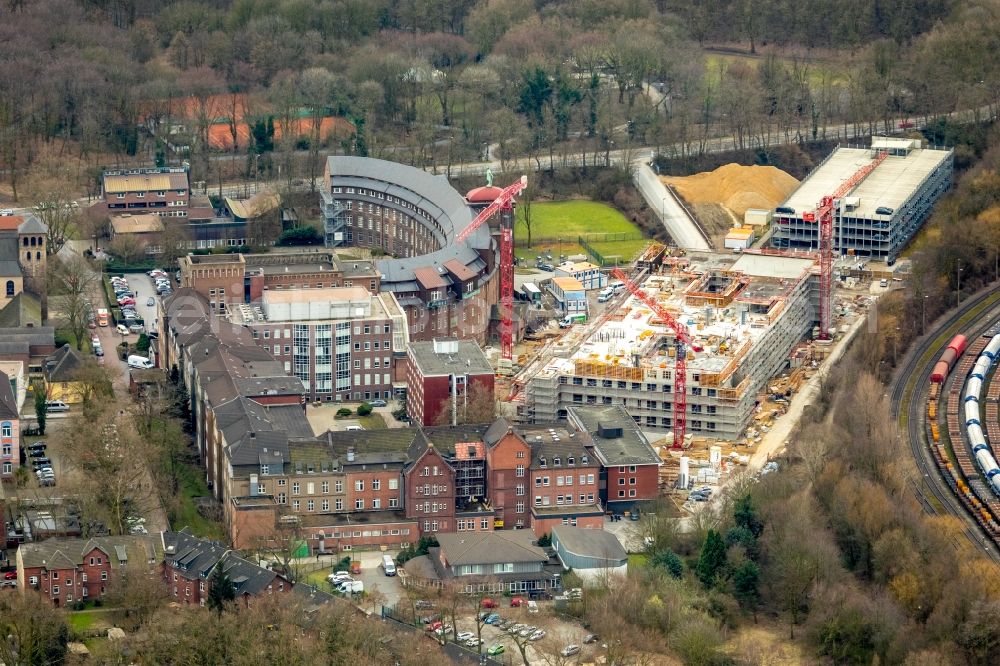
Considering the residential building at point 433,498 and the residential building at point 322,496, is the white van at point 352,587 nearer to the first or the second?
the residential building at point 322,496

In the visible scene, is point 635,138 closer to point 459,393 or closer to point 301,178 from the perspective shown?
point 301,178

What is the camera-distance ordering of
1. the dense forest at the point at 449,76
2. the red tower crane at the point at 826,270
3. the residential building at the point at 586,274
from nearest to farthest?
the red tower crane at the point at 826,270
the residential building at the point at 586,274
the dense forest at the point at 449,76

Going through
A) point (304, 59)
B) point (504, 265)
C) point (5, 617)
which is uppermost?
point (304, 59)

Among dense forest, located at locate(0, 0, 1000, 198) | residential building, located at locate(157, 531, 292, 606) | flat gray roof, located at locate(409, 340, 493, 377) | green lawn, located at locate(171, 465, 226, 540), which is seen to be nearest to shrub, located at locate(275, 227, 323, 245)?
dense forest, located at locate(0, 0, 1000, 198)

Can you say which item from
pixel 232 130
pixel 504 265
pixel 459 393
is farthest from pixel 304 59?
pixel 459 393

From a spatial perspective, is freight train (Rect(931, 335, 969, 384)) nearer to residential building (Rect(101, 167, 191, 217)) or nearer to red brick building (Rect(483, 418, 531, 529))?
red brick building (Rect(483, 418, 531, 529))

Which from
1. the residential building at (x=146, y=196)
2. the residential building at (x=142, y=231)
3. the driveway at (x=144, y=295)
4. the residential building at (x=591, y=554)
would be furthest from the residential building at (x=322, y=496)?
the residential building at (x=146, y=196)
